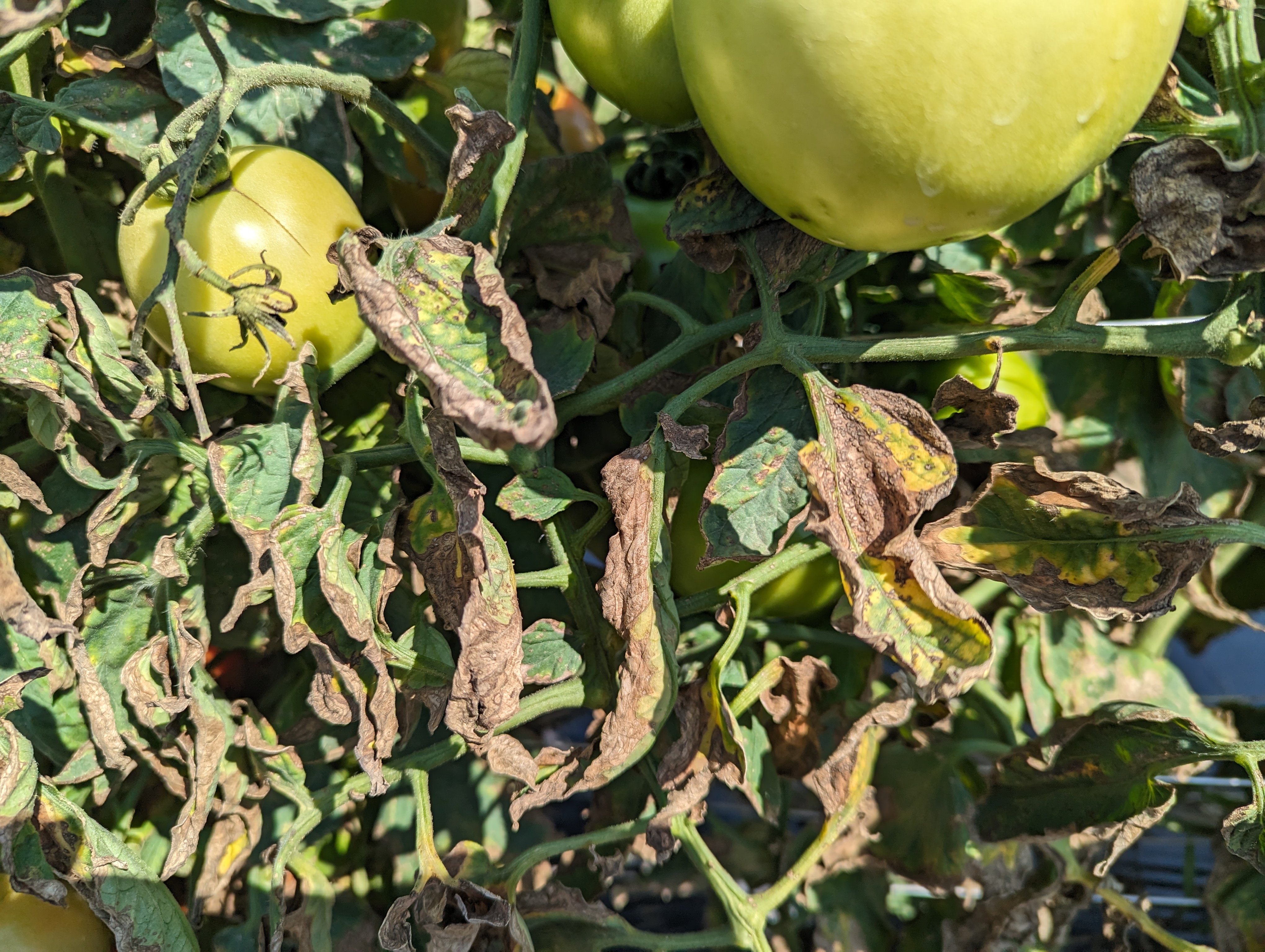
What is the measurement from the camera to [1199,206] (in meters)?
0.45

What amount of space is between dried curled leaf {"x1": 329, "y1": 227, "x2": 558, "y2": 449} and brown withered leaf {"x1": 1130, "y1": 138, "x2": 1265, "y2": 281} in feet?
1.06

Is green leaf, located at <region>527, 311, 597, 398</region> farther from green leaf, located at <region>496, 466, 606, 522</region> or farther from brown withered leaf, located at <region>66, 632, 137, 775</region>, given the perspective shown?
brown withered leaf, located at <region>66, 632, 137, 775</region>

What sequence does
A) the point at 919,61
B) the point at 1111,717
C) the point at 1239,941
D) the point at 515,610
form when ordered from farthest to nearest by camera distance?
the point at 1239,941 < the point at 1111,717 < the point at 515,610 < the point at 919,61

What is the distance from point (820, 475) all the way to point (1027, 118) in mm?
187

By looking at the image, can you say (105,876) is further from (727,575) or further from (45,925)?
(727,575)

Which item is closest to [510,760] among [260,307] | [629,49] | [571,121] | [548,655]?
[548,655]

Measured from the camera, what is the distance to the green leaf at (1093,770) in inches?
22.6

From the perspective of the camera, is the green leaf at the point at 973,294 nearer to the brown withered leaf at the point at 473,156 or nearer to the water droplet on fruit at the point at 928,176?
the water droplet on fruit at the point at 928,176

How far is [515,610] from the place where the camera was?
0.48 meters

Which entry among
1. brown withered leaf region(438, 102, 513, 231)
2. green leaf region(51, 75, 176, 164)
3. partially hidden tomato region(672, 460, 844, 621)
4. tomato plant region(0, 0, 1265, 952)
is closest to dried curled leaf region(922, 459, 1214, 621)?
tomato plant region(0, 0, 1265, 952)

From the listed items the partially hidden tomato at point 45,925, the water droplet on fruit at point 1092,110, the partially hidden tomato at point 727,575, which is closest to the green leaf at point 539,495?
the partially hidden tomato at point 727,575

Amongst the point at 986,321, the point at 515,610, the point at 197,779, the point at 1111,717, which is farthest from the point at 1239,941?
the point at 197,779

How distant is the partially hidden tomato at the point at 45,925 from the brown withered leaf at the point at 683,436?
0.52 m

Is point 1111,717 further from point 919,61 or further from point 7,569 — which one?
point 7,569
